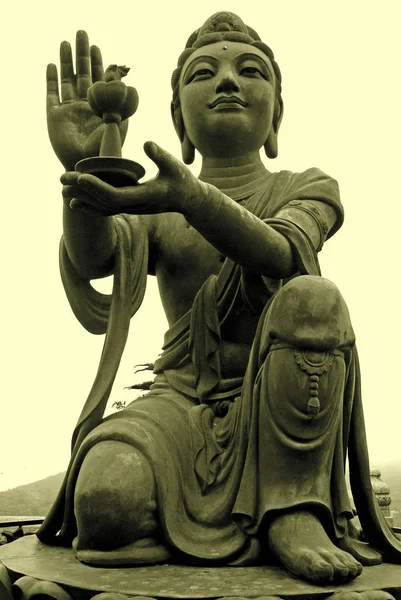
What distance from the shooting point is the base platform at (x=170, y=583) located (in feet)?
10.2

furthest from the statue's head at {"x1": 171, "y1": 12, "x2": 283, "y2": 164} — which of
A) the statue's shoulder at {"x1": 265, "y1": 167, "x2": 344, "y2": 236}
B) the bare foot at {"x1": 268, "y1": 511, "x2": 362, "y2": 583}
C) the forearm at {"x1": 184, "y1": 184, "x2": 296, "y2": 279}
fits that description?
the bare foot at {"x1": 268, "y1": 511, "x2": 362, "y2": 583}

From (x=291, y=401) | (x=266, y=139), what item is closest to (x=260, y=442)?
(x=291, y=401)

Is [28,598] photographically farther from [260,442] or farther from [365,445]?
[365,445]

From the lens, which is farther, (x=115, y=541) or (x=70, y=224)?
(x=70, y=224)

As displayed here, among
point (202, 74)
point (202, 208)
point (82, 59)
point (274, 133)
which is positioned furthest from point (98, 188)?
point (274, 133)

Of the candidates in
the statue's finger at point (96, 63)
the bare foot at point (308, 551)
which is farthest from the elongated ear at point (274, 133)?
the bare foot at point (308, 551)

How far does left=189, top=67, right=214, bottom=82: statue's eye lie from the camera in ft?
15.1

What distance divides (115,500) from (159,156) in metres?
1.44

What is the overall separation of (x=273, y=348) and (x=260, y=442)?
40 cm

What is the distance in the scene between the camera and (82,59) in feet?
13.8

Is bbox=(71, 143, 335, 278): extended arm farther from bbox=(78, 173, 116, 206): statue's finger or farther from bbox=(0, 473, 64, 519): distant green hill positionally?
bbox=(0, 473, 64, 519): distant green hill

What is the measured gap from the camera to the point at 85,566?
3.56m

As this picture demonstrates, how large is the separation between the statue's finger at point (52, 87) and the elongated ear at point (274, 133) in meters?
1.30

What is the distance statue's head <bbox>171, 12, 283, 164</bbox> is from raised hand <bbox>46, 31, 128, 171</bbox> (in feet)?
2.11
